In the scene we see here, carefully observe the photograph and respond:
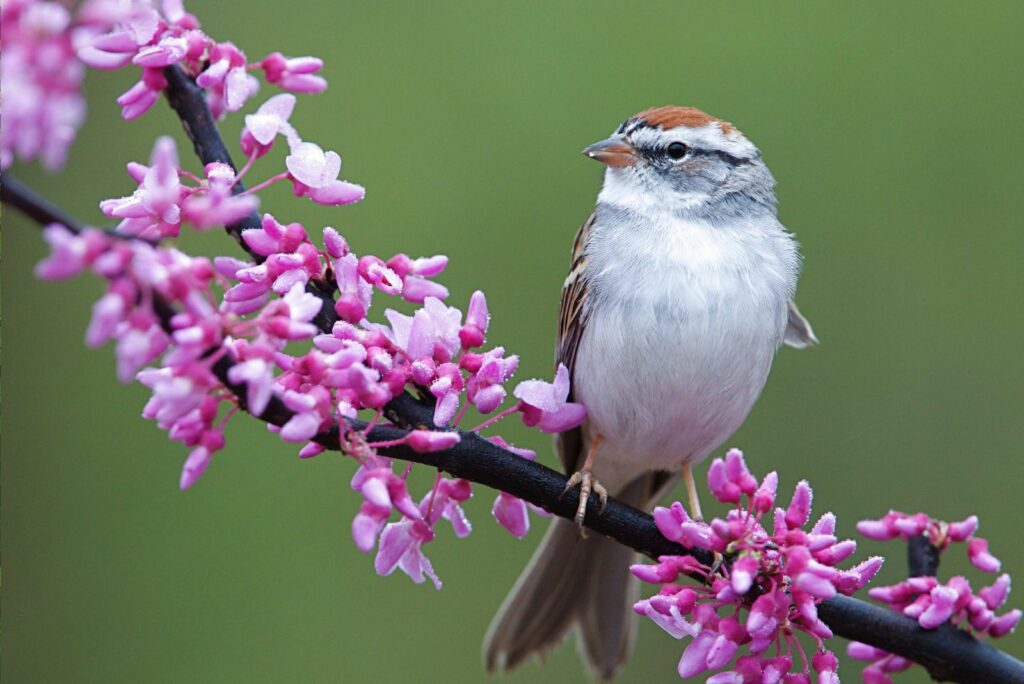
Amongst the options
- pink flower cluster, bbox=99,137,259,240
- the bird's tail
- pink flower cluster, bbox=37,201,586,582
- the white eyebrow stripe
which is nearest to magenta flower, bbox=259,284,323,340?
pink flower cluster, bbox=37,201,586,582

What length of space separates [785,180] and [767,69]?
Answer: 406 millimetres

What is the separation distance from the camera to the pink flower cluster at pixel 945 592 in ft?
5.58

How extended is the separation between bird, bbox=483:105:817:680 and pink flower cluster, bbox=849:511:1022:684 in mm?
778

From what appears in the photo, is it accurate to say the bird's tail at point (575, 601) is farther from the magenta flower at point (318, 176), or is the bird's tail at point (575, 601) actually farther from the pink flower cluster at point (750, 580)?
the magenta flower at point (318, 176)

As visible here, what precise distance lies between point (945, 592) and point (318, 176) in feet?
3.41

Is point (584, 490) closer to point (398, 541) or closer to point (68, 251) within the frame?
point (398, 541)

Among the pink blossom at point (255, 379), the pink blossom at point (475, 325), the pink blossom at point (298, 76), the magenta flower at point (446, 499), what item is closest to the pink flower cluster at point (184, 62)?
the pink blossom at point (298, 76)

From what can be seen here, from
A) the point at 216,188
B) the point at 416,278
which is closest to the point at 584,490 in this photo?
the point at 416,278

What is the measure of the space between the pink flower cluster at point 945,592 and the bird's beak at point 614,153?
1.22 meters

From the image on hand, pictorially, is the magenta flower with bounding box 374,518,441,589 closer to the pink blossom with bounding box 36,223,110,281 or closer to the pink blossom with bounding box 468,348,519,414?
the pink blossom with bounding box 468,348,519,414

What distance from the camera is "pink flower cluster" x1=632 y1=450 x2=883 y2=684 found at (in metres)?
1.65

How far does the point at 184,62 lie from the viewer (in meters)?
1.81

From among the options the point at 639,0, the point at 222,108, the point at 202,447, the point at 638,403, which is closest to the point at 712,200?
the point at 638,403

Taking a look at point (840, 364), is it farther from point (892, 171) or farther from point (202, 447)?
point (202, 447)
